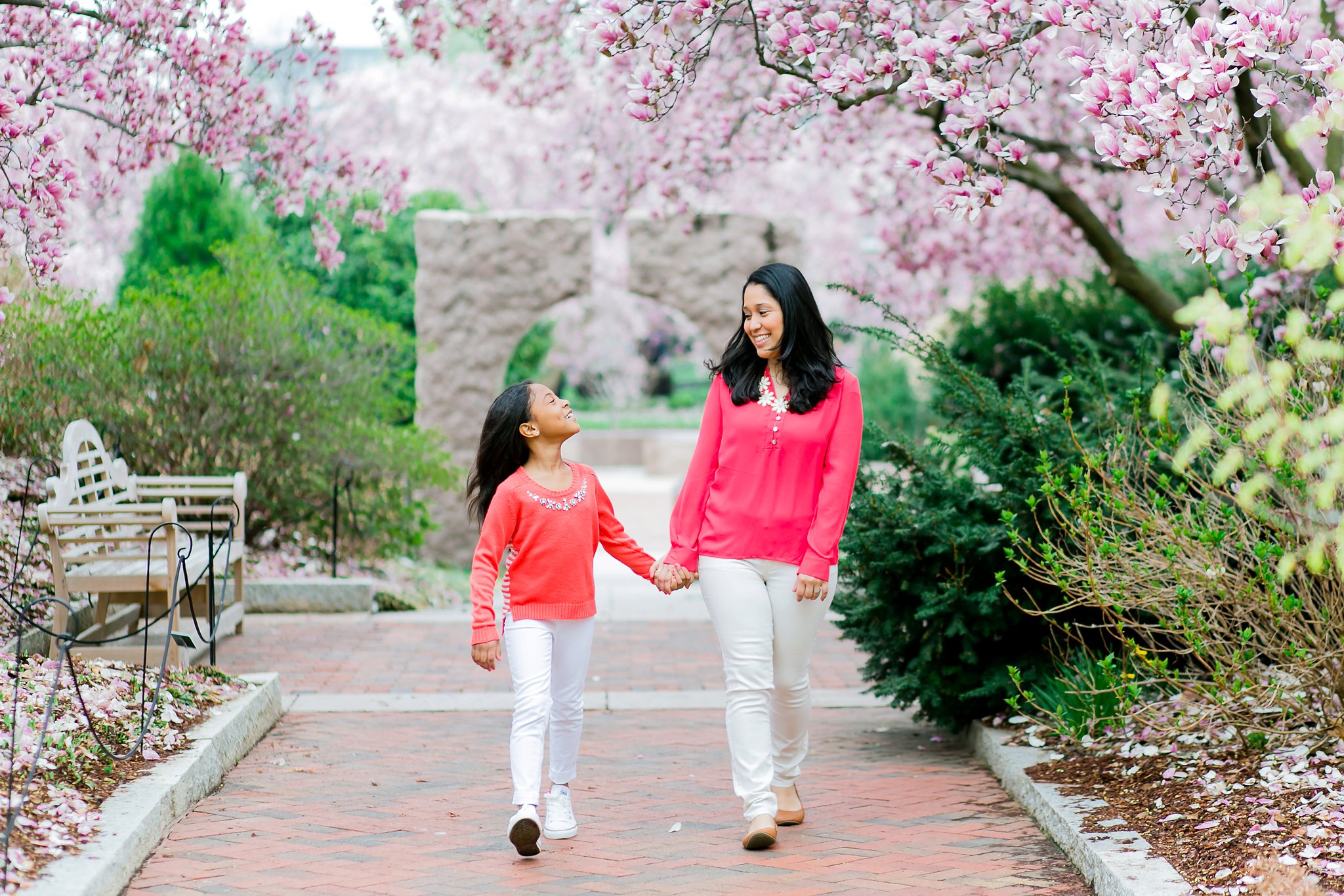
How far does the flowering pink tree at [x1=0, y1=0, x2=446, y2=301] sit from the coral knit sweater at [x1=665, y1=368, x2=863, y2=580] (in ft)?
9.07

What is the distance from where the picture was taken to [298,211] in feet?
26.2

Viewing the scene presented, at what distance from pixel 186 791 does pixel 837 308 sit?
1140 inches

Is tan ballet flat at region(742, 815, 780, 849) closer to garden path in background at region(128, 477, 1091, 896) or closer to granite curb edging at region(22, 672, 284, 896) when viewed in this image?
garden path in background at region(128, 477, 1091, 896)

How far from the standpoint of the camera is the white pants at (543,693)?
13.1ft

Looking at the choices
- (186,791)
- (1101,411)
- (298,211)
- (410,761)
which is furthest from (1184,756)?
(298,211)

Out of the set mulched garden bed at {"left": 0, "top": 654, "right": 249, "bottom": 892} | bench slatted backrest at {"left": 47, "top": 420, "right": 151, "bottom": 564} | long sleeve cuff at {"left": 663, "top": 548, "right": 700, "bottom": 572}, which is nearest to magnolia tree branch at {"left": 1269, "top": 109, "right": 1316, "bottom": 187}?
long sleeve cuff at {"left": 663, "top": 548, "right": 700, "bottom": 572}

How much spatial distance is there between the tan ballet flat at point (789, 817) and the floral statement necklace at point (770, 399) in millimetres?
1238

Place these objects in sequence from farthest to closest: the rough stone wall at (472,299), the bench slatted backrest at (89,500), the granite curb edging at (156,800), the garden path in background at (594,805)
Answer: the rough stone wall at (472,299) < the bench slatted backrest at (89,500) < the garden path in background at (594,805) < the granite curb edging at (156,800)

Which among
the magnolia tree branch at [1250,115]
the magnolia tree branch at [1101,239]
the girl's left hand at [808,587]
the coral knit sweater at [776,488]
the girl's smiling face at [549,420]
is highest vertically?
the magnolia tree branch at [1250,115]

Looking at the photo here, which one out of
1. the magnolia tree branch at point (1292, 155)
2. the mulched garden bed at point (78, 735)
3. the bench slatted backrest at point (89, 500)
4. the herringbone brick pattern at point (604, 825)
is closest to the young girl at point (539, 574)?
the herringbone brick pattern at point (604, 825)

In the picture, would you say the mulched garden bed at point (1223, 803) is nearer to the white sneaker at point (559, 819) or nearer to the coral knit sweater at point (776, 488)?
the coral knit sweater at point (776, 488)

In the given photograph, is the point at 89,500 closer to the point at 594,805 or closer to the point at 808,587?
the point at 594,805

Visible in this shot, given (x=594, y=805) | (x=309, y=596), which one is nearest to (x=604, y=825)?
(x=594, y=805)

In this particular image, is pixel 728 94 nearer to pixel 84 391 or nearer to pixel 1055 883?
pixel 84 391
